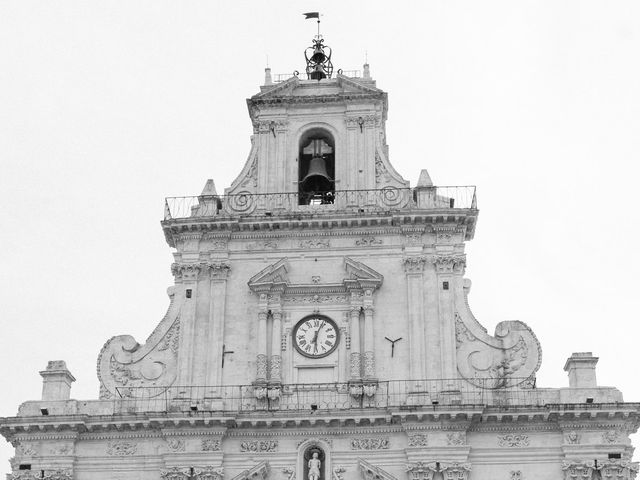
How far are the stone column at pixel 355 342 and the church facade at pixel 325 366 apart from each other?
4 centimetres

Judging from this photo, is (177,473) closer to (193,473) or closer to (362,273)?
(193,473)

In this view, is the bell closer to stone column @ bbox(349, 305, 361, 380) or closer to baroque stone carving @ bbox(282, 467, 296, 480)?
stone column @ bbox(349, 305, 361, 380)

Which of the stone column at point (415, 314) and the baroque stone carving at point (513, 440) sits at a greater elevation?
the stone column at point (415, 314)

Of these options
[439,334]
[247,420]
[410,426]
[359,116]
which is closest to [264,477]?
[247,420]

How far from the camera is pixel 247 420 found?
31.2 meters

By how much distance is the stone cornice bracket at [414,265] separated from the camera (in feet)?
109

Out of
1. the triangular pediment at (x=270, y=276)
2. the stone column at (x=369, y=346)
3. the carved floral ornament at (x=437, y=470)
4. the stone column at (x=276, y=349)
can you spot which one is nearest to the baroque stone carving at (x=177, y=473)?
the stone column at (x=276, y=349)

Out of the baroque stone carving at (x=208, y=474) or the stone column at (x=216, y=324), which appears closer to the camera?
the baroque stone carving at (x=208, y=474)

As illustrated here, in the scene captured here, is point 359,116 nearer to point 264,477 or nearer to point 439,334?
point 439,334

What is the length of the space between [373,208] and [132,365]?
781 cm

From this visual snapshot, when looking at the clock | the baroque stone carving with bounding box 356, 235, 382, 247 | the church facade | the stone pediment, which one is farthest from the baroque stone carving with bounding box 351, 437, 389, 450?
the baroque stone carving with bounding box 356, 235, 382, 247

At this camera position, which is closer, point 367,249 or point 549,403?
point 549,403

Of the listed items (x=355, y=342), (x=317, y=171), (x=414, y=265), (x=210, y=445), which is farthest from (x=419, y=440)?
(x=317, y=171)

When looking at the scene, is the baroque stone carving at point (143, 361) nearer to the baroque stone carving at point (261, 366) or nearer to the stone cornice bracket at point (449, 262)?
the baroque stone carving at point (261, 366)
